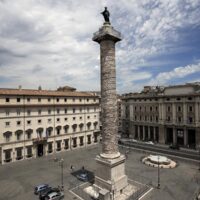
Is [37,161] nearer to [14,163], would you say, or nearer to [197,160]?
[14,163]

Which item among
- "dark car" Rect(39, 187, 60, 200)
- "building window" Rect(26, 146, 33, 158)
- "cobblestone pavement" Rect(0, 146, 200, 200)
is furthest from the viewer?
"building window" Rect(26, 146, 33, 158)

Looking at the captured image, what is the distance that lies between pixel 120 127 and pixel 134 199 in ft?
173

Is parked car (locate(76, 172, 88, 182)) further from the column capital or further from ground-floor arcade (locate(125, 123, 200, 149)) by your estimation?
ground-floor arcade (locate(125, 123, 200, 149))

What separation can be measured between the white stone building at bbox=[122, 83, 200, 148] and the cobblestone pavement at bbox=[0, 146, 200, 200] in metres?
15.4

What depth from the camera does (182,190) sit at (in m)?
27.1

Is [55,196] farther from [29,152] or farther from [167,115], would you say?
[167,115]

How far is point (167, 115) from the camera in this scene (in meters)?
56.7

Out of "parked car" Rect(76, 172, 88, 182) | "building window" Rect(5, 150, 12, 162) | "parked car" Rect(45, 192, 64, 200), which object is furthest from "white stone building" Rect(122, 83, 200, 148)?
"building window" Rect(5, 150, 12, 162)

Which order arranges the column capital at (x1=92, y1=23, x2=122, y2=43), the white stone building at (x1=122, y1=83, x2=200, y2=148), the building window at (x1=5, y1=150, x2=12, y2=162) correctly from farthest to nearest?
1. the white stone building at (x1=122, y1=83, x2=200, y2=148)
2. the building window at (x1=5, y1=150, x2=12, y2=162)
3. the column capital at (x1=92, y1=23, x2=122, y2=43)

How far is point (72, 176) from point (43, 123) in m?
17.4

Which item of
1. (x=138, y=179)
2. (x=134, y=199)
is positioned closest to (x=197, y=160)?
(x=138, y=179)

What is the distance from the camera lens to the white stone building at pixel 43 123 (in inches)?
1571

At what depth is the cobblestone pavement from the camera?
26172 mm

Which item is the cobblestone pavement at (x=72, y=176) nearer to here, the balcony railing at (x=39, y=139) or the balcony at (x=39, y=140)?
the balcony at (x=39, y=140)
